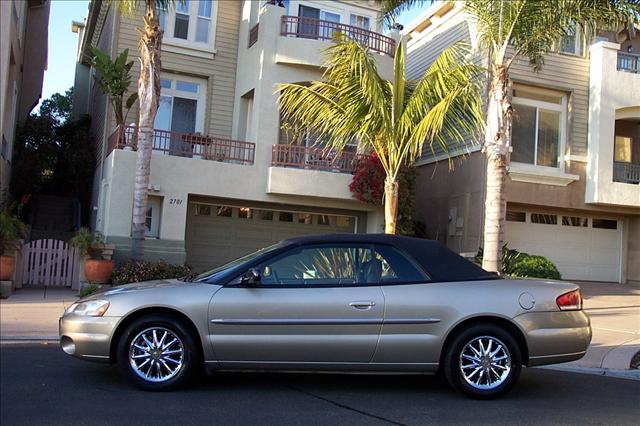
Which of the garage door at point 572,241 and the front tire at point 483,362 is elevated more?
the garage door at point 572,241

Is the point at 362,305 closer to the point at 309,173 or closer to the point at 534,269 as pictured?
the point at 534,269

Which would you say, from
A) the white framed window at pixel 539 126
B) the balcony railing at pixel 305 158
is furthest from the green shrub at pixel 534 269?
the balcony railing at pixel 305 158

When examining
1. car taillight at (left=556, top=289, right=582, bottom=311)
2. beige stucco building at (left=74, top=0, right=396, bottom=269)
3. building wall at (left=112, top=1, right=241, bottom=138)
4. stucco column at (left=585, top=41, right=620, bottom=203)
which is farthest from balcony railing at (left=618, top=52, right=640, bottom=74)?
car taillight at (left=556, top=289, right=582, bottom=311)

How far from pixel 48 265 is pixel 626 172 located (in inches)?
630

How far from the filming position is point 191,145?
16.3 metres

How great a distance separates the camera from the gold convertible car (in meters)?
5.97

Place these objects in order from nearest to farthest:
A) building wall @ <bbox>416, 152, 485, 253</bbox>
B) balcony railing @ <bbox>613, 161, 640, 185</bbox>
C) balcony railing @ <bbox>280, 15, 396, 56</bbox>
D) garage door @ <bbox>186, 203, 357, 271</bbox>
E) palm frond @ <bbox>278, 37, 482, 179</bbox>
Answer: palm frond @ <bbox>278, 37, 482, 179</bbox> < garage door @ <bbox>186, 203, 357, 271</bbox> < balcony railing @ <bbox>280, 15, 396, 56</bbox> < building wall @ <bbox>416, 152, 485, 253</bbox> < balcony railing @ <bbox>613, 161, 640, 185</bbox>

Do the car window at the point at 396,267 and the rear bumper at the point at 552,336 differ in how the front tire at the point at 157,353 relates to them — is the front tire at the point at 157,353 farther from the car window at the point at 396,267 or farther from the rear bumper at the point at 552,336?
the rear bumper at the point at 552,336

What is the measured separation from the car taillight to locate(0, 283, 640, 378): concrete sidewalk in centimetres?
220

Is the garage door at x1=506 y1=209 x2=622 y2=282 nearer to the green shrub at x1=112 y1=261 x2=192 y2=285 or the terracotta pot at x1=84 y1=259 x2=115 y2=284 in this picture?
the green shrub at x1=112 y1=261 x2=192 y2=285

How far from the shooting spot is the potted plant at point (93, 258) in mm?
13367

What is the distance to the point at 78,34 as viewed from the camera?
107ft

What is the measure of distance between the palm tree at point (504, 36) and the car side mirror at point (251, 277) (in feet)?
20.4

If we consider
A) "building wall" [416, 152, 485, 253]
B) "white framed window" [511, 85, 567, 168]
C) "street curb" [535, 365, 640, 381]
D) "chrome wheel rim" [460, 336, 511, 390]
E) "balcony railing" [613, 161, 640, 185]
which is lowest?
"street curb" [535, 365, 640, 381]
